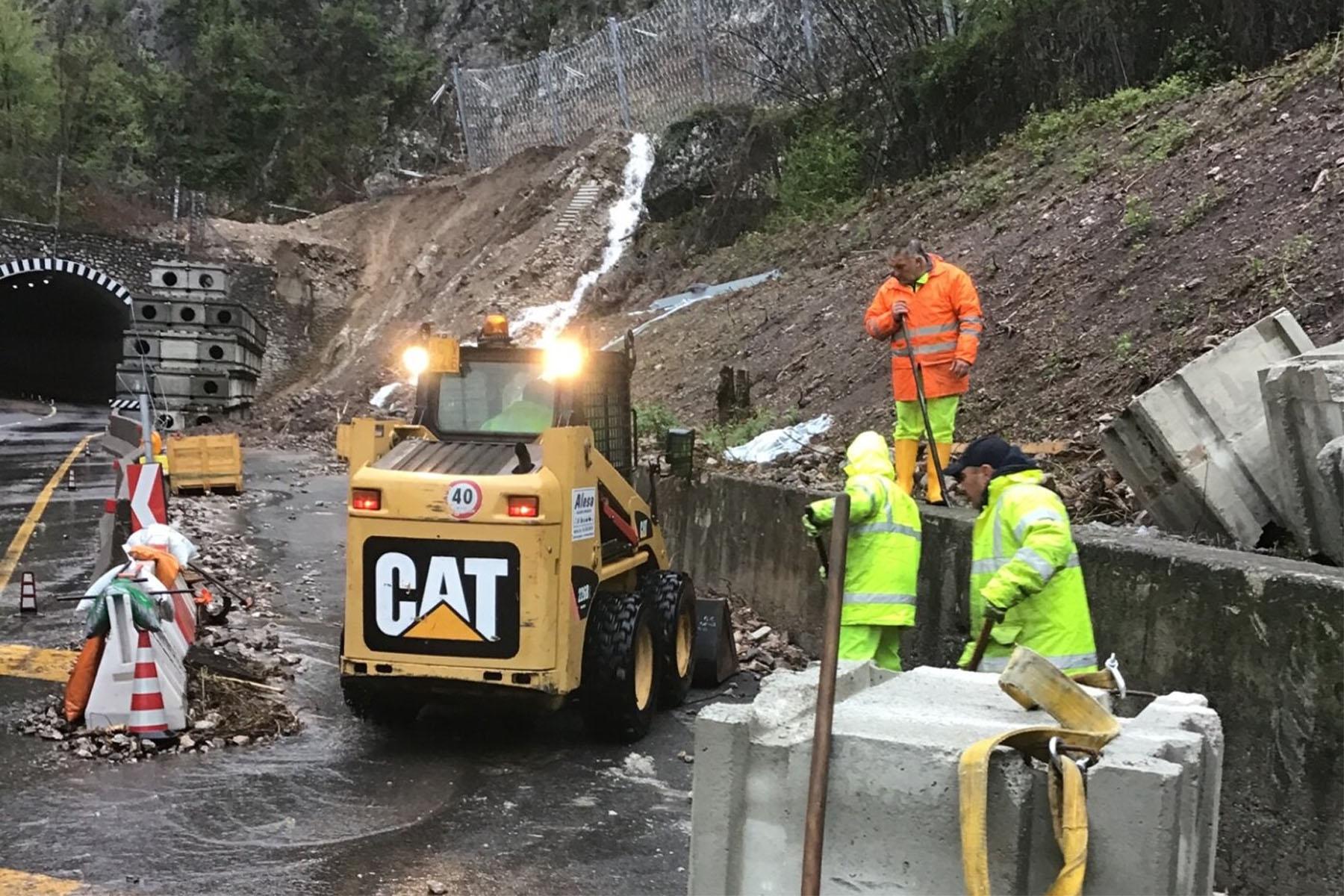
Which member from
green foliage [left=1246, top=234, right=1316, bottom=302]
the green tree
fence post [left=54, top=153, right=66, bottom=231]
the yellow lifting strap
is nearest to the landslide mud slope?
green foliage [left=1246, top=234, right=1316, bottom=302]

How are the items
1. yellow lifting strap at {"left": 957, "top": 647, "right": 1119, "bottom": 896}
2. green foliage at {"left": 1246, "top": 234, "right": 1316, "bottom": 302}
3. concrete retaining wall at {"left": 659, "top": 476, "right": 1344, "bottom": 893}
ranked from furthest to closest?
green foliage at {"left": 1246, "top": 234, "right": 1316, "bottom": 302}, concrete retaining wall at {"left": 659, "top": 476, "right": 1344, "bottom": 893}, yellow lifting strap at {"left": 957, "top": 647, "right": 1119, "bottom": 896}

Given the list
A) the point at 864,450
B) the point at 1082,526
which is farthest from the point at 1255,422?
the point at 864,450

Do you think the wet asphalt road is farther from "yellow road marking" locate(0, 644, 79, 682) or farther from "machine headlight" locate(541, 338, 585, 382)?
"machine headlight" locate(541, 338, 585, 382)

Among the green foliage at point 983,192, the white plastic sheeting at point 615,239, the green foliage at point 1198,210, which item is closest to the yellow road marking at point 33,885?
the green foliage at point 1198,210

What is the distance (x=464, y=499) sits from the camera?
18.1 ft

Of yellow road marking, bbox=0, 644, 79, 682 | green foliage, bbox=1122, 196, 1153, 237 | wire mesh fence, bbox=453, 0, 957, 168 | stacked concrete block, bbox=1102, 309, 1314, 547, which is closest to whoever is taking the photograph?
stacked concrete block, bbox=1102, 309, 1314, 547

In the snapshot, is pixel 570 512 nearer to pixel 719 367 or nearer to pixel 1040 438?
pixel 1040 438

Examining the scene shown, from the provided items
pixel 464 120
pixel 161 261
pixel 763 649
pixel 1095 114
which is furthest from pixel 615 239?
pixel 763 649

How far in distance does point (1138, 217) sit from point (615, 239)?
1604cm

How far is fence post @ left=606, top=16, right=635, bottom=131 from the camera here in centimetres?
2841

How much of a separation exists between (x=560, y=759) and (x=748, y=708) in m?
3.58

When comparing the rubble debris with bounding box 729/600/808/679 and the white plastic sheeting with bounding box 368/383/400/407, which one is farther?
the white plastic sheeting with bounding box 368/383/400/407

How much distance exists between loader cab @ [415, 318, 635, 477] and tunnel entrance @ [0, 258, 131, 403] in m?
36.9

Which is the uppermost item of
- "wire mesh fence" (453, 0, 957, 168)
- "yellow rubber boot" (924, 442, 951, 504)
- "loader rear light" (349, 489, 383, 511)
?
"wire mesh fence" (453, 0, 957, 168)
